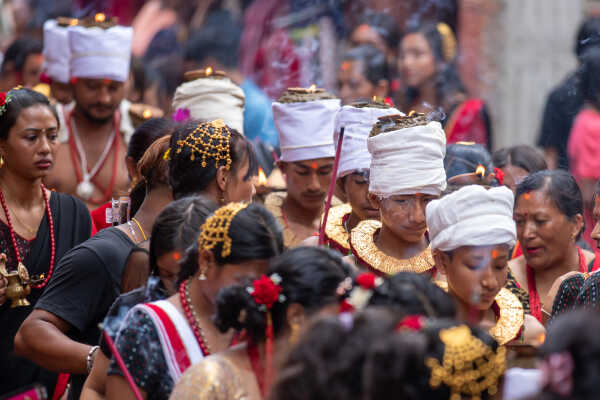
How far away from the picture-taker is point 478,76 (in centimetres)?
1018

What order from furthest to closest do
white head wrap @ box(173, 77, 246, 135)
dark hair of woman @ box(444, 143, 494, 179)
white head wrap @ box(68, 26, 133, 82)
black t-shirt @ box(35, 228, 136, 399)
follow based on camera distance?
1. white head wrap @ box(68, 26, 133, 82)
2. white head wrap @ box(173, 77, 246, 135)
3. dark hair of woman @ box(444, 143, 494, 179)
4. black t-shirt @ box(35, 228, 136, 399)

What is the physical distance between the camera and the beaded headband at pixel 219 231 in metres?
3.15

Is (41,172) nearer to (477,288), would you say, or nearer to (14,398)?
(14,398)

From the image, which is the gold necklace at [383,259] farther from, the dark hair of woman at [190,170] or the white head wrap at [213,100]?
the white head wrap at [213,100]

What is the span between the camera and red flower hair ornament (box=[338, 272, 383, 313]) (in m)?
2.80

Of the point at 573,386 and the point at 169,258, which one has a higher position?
the point at 573,386

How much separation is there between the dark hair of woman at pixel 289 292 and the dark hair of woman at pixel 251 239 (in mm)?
156

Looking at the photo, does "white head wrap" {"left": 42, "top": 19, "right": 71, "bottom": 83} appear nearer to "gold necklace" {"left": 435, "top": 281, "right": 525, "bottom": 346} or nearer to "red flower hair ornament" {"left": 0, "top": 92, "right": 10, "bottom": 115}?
"red flower hair ornament" {"left": 0, "top": 92, "right": 10, "bottom": 115}

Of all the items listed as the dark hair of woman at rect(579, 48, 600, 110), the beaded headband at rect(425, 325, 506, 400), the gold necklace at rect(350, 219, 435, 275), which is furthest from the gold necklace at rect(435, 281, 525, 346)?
the dark hair of woman at rect(579, 48, 600, 110)

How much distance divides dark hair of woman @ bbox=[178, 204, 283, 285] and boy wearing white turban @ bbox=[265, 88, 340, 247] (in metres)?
2.07

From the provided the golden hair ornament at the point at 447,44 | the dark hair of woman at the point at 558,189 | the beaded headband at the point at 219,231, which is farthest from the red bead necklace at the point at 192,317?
the golden hair ornament at the point at 447,44

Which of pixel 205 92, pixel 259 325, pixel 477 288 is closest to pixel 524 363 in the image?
pixel 477 288

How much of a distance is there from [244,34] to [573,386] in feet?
31.1

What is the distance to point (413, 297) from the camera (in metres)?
2.84
